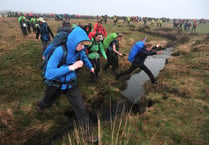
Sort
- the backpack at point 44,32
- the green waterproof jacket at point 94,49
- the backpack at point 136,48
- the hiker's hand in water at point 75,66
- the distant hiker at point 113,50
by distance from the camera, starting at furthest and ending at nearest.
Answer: the backpack at point 44,32
the distant hiker at point 113,50
the green waterproof jacket at point 94,49
the backpack at point 136,48
the hiker's hand in water at point 75,66

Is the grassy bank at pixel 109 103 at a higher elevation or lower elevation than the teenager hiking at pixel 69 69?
lower

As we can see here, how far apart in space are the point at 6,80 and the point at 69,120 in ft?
15.3

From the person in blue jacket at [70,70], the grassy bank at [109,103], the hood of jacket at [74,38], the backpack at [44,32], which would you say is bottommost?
the grassy bank at [109,103]

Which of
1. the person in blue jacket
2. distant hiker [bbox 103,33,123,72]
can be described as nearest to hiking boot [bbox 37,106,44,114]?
the person in blue jacket

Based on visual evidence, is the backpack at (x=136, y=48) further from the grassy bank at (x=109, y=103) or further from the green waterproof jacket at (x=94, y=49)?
the grassy bank at (x=109, y=103)

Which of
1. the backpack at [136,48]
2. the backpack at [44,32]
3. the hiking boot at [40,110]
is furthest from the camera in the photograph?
the backpack at [44,32]

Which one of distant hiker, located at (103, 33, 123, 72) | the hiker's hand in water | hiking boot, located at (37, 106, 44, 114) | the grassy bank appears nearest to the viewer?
the hiker's hand in water

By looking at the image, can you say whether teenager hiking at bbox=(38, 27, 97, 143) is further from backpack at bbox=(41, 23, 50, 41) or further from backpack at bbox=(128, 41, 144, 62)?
backpack at bbox=(41, 23, 50, 41)

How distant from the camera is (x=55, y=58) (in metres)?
3.18

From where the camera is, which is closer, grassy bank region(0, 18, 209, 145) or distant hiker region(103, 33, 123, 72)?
grassy bank region(0, 18, 209, 145)

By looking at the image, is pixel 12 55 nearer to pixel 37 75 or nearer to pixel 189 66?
pixel 37 75

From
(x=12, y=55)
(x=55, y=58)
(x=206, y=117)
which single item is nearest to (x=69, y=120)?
(x=55, y=58)

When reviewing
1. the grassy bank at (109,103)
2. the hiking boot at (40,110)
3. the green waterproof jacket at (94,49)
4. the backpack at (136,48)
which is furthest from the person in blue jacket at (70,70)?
the backpack at (136,48)

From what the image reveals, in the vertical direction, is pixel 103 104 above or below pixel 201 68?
below
